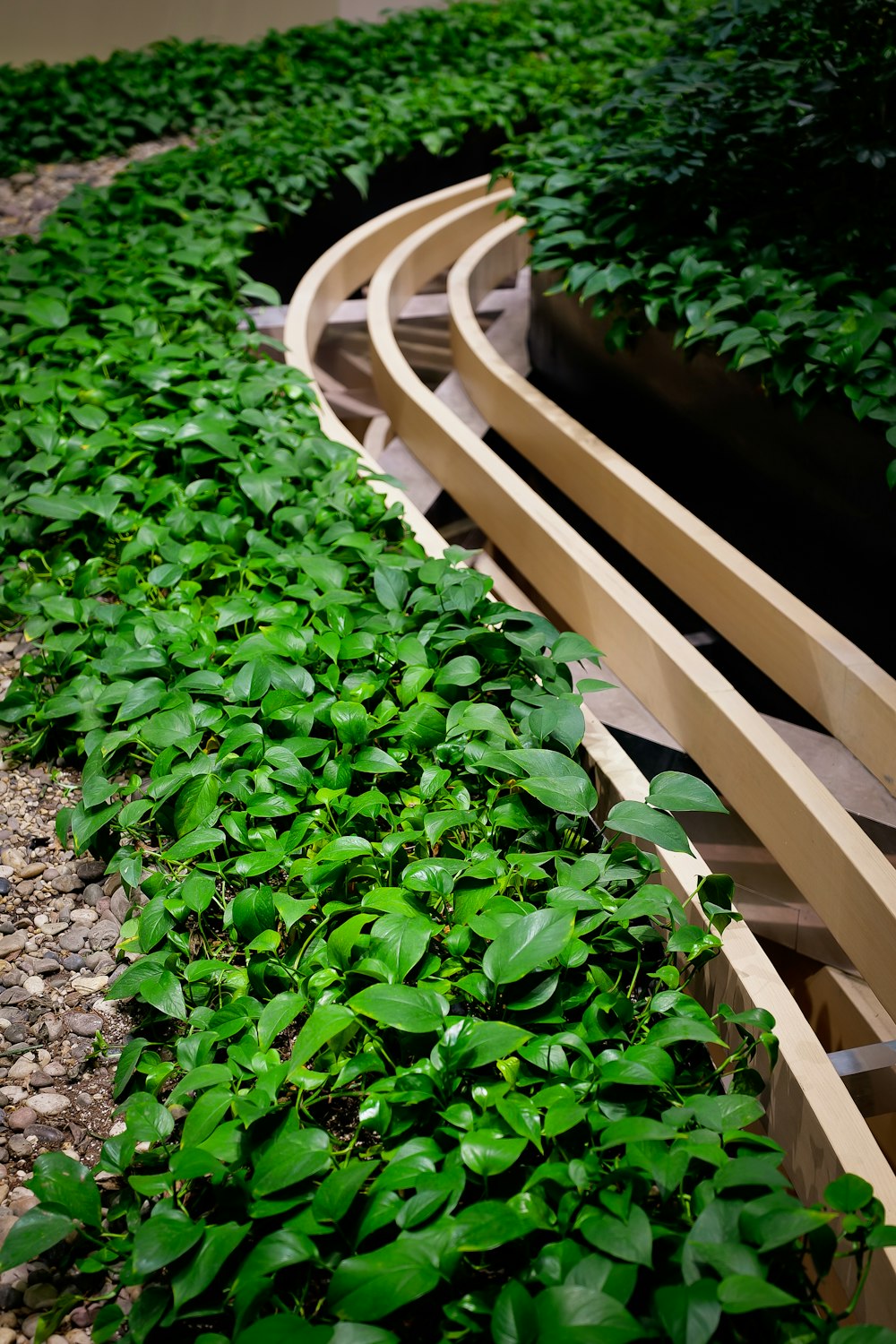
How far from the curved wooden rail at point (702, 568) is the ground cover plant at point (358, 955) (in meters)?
0.67

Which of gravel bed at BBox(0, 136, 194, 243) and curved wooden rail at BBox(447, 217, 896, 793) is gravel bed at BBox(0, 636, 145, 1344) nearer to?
curved wooden rail at BBox(447, 217, 896, 793)

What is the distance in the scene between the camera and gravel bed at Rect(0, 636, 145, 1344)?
1.17 m

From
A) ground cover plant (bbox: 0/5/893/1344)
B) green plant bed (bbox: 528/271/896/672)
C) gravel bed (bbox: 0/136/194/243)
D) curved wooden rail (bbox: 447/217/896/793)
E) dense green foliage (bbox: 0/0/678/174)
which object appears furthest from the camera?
dense green foliage (bbox: 0/0/678/174)

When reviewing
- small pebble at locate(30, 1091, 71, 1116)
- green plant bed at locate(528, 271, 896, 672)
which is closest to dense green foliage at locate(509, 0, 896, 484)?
green plant bed at locate(528, 271, 896, 672)

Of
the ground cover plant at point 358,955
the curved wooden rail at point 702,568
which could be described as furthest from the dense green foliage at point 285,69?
the ground cover plant at point 358,955

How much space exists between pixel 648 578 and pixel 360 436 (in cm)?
198

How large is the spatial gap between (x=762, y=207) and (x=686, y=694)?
1839 millimetres

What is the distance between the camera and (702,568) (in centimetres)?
244

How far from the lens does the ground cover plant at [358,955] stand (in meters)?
0.98

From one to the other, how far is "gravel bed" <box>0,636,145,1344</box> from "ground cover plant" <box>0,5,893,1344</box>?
0.19ft

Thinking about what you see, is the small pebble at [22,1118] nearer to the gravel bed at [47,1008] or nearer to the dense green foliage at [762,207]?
the gravel bed at [47,1008]

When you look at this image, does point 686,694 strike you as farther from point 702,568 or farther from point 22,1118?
point 22,1118

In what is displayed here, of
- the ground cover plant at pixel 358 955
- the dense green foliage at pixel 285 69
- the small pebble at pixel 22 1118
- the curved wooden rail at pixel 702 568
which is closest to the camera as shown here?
the ground cover plant at pixel 358 955

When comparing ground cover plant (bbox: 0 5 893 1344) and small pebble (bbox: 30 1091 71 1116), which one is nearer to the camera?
ground cover plant (bbox: 0 5 893 1344)
